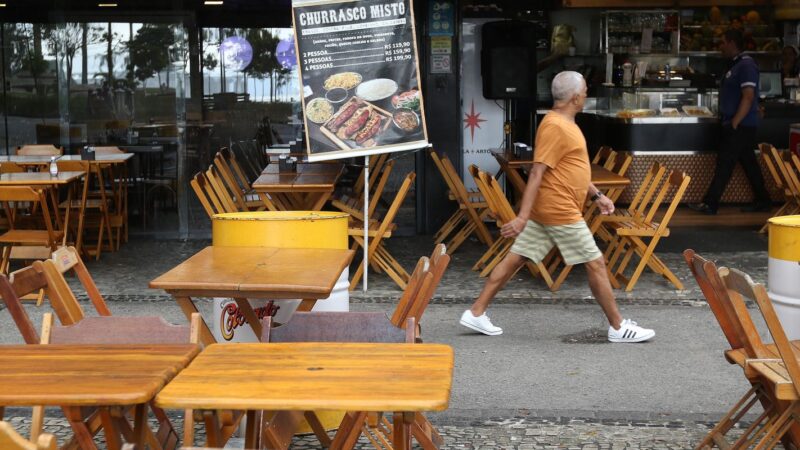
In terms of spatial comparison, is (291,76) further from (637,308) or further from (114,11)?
(637,308)

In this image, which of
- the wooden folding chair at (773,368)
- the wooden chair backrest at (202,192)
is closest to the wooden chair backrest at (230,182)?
the wooden chair backrest at (202,192)

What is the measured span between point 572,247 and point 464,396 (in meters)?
1.46

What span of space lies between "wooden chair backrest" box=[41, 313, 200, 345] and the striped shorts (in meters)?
3.07

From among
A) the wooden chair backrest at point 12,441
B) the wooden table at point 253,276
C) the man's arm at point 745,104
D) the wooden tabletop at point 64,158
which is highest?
the man's arm at point 745,104

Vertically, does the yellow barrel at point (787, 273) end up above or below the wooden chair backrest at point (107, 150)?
below

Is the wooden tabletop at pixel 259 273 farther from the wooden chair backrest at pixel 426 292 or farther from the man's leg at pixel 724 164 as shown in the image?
the man's leg at pixel 724 164

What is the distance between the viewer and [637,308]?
8.00 metres

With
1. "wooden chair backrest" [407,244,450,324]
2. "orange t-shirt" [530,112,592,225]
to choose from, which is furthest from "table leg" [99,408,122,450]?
"orange t-shirt" [530,112,592,225]

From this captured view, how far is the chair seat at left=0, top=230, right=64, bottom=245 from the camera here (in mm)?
8609

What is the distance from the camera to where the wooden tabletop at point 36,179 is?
8.62 m

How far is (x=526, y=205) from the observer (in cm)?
668

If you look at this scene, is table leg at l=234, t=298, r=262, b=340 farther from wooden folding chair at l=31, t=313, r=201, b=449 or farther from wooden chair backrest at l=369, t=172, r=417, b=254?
wooden chair backrest at l=369, t=172, r=417, b=254

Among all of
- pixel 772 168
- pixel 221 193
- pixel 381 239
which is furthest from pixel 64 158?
pixel 772 168

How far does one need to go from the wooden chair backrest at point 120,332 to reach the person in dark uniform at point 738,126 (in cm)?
886
